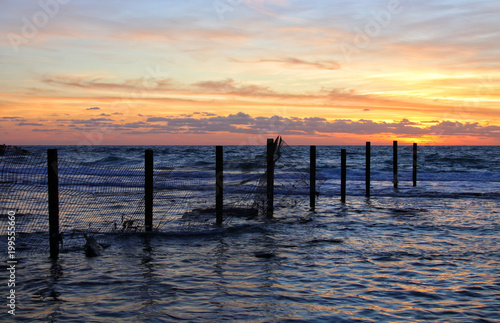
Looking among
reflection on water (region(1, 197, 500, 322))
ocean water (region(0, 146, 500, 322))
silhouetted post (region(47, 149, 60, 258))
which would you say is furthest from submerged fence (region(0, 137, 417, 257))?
reflection on water (region(1, 197, 500, 322))

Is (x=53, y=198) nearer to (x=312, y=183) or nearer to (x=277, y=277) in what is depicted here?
(x=277, y=277)

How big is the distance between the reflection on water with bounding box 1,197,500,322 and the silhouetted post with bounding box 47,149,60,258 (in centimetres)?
37

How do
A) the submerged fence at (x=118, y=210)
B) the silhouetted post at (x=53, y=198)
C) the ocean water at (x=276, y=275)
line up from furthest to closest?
the submerged fence at (x=118, y=210) → the silhouetted post at (x=53, y=198) → the ocean water at (x=276, y=275)

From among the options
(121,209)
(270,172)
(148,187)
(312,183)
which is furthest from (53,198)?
(312,183)

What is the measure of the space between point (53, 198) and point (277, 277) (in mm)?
4826

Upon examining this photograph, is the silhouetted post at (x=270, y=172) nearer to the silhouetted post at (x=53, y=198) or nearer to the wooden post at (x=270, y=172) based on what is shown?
the wooden post at (x=270, y=172)

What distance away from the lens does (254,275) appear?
7.73 metres

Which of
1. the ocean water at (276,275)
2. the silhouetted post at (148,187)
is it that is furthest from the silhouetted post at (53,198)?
the silhouetted post at (148,187)

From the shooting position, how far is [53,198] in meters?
8.80

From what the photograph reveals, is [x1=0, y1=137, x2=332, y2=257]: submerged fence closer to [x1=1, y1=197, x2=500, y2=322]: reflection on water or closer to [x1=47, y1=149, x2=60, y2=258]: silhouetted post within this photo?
[x1=47, y1=149, x2=60, y2=258]: silhouetted post

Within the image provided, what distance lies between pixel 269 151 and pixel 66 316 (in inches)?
379

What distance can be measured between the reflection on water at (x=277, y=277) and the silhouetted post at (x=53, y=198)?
366 mm

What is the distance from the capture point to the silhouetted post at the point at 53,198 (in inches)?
344

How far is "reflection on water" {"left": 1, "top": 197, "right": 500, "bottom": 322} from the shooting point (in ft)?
19.8
